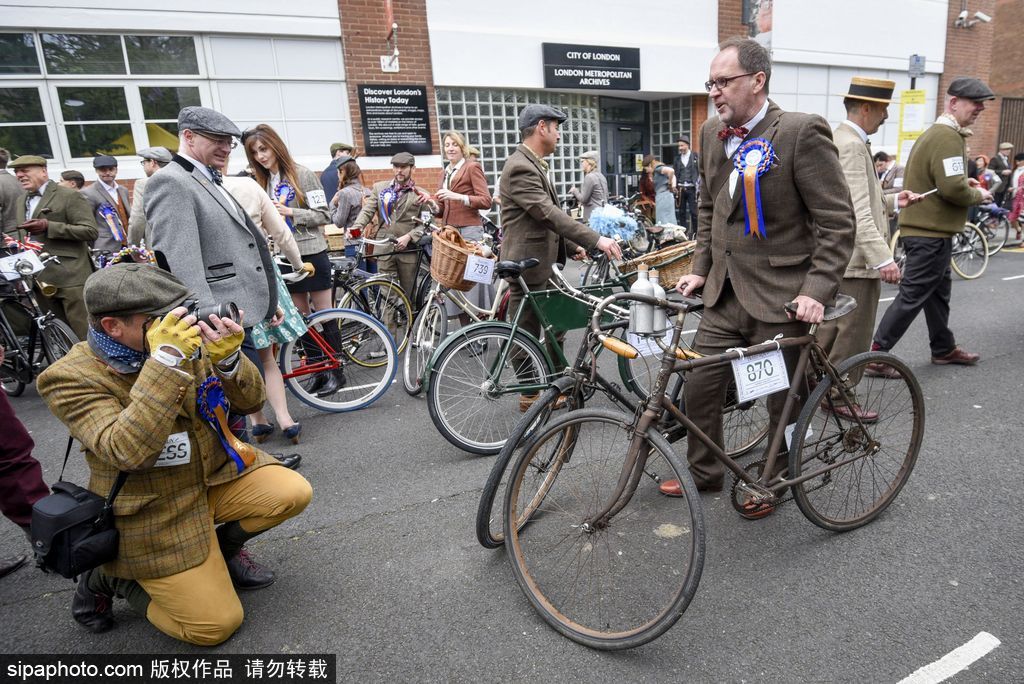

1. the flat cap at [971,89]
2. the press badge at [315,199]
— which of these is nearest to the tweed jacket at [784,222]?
the flat cap at [971,89]

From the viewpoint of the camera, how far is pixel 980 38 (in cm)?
1792

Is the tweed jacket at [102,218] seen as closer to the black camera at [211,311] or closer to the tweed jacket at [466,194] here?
the tweed jacket at [466,194]

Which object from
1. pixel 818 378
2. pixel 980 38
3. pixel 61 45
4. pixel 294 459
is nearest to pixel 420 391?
pixel 294 459

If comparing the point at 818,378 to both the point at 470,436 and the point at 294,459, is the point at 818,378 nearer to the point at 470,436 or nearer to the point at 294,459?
the point at 470,436

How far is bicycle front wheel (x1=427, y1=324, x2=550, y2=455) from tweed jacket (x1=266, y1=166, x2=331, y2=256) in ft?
6.23

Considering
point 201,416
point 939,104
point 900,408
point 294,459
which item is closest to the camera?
point 201,416

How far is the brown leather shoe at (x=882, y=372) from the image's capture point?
2967 millimetres

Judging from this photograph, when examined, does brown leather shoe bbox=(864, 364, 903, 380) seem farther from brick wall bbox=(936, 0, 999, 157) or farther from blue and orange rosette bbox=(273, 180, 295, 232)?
brick wall bbox=(936, 0, 999, 157)

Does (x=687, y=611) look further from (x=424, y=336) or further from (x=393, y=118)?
(x=393, y=118)

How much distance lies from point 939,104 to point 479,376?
1931 cm

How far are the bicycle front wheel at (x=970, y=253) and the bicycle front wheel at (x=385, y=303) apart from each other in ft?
25.9

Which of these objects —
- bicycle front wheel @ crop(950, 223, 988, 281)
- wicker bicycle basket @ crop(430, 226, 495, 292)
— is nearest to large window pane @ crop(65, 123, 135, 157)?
wicker bicycle basket @ crop(430, 226, 495, 292)

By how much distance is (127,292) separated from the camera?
218cm

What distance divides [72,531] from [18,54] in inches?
392
